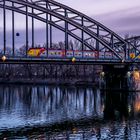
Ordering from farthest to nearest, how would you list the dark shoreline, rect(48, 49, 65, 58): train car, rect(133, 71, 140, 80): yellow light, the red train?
the dark shoreline, rect(133, 71, 140, 80): yellow light, rect(48, 49, 65, 58): train car, the red train

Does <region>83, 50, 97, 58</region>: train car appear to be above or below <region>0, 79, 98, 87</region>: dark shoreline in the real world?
above

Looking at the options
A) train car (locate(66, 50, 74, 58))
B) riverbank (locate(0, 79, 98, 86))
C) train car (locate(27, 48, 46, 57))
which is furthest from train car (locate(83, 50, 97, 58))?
riverbank (locate(0, 79, 98, 86))

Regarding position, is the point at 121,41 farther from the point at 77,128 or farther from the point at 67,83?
the point at 77,128

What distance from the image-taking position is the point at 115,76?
116 m

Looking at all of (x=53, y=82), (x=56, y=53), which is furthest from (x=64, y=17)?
(x=53, y=82)

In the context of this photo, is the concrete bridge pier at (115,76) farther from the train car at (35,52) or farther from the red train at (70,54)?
the train car at (35,52)

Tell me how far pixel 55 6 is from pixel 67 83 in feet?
198

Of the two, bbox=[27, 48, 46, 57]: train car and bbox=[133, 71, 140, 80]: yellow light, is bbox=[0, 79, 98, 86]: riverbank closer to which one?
bbox=[133, 71, 140, 80]: yellow light

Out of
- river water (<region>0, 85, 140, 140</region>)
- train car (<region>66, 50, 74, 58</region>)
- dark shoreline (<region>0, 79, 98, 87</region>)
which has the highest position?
train car (<region>66, 50, 74, 58</region>)

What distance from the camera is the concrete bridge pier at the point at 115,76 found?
372ft

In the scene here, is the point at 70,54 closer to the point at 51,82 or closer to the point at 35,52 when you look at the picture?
the point at 35,52

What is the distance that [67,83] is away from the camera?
150125 mm

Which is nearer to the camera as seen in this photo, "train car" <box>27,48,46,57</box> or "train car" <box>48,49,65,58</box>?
"train car" <box>27,48,46,57</box>

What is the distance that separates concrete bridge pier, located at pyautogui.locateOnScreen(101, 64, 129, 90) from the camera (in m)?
113
